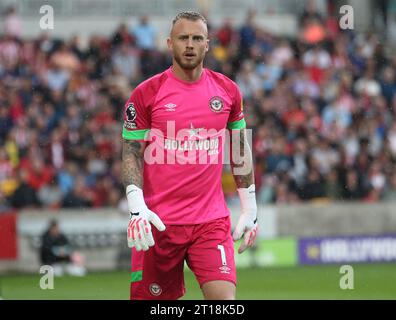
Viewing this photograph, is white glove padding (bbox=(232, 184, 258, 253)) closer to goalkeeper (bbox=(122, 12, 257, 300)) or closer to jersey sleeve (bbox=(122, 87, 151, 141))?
goalkeeper (bbox=(122, 12, 257, 300))

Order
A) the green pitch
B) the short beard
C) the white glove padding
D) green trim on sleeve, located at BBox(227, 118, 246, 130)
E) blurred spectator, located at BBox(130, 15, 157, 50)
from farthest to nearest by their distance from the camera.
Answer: blurred spectator, located at BBox(130, 15, 157, 50), the green pitch, green trim on sleeve, located at BBox(227, 118, 246, 130), the white glove padding, the short beard

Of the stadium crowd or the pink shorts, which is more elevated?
the stadium crowd

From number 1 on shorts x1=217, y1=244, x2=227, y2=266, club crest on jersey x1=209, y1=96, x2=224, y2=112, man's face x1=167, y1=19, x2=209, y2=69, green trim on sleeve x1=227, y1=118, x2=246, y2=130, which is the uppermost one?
man's face x1=167, y1=19, x2=209, y2=69

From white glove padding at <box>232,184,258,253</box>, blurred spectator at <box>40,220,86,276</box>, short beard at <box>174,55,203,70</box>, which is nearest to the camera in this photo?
short beard at <box>174,55,203,70</box>

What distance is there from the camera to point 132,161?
859 centimetres

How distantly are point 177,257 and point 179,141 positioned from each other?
87 centimetres

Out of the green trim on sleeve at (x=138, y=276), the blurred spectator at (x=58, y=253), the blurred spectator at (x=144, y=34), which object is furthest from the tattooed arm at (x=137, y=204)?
the blurred spectator at (x=144, y=34)

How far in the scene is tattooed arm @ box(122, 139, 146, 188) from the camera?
8555 mm

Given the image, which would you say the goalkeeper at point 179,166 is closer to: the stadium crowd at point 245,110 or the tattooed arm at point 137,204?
the tattooed arm at point 137,204

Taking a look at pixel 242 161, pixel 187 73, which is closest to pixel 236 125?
pixel 242 161

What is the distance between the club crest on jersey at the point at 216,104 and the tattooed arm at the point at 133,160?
59cm

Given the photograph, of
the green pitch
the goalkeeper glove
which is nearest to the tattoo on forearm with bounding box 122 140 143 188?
the goalkeeper glove

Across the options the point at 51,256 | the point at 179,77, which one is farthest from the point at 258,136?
the point at 179,77

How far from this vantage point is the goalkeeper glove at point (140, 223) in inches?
321
